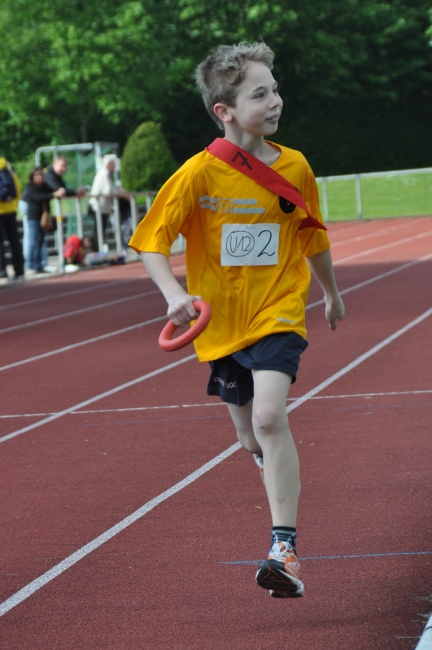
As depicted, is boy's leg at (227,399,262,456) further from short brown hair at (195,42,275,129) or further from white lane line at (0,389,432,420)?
white lane line at (0,389,432,420)

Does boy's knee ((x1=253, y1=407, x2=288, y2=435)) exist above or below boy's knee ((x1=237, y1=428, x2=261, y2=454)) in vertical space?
above

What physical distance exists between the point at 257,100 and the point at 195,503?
2.04 meters

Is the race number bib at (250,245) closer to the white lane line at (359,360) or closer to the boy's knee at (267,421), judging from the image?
the boy's knee at (267,421)

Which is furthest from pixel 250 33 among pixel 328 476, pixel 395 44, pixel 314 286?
pixel 328 476

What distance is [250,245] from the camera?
4223 millimetres

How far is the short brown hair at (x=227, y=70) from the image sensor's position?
4.20 meters

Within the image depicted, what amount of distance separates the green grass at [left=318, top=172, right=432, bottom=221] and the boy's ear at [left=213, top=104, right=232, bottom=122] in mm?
30719

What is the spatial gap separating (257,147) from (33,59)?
135 feet

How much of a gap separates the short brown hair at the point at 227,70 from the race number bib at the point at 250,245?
16.8 inches

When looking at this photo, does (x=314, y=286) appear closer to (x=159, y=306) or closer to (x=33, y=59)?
(x=159, y=306)

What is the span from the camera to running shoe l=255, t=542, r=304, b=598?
3.73 meters

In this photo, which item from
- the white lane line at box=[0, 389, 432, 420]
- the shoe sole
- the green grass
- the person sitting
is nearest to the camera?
the shoe sole

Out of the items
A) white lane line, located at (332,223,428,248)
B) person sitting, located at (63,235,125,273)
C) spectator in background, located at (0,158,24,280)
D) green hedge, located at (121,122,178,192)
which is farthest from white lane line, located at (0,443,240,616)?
green hedge, located at (121,122,178,192)

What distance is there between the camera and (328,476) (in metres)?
5.85
